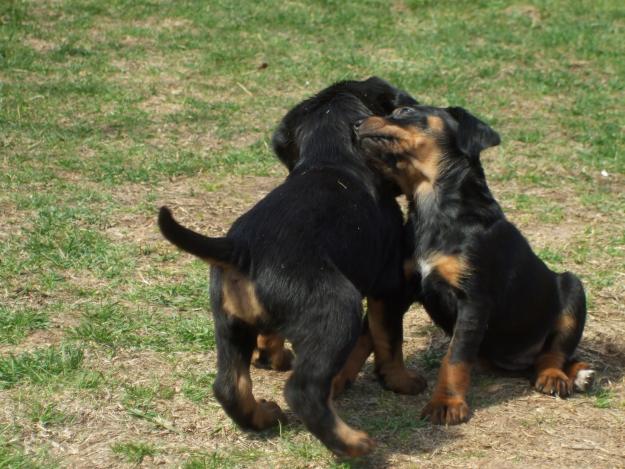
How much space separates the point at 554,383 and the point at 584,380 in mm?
152

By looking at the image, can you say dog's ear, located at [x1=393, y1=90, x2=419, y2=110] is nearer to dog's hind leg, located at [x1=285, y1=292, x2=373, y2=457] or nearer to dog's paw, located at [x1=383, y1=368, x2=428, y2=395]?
dog's paw, located at [x1=383, y1=368, x2=428, y2=395]

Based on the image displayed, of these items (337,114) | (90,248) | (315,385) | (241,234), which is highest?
(337,114)

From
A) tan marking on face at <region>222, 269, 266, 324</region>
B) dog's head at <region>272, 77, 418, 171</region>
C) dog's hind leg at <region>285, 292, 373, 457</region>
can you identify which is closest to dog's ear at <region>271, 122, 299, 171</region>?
dog's head at <region>272, 77, 418, 171</region>

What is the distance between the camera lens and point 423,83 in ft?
33.1

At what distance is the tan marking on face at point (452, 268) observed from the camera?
182 inches

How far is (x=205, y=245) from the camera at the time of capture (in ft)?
12.9

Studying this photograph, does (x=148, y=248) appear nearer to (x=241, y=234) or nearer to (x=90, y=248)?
(x=90, y=248)

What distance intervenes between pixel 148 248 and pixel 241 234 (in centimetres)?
232

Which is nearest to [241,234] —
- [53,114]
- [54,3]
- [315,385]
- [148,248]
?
[315,385]

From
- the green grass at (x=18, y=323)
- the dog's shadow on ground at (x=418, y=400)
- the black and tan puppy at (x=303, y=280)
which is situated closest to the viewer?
the black and tan puppy at (x=303, y=280)

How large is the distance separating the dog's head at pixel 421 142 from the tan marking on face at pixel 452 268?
0.42 m

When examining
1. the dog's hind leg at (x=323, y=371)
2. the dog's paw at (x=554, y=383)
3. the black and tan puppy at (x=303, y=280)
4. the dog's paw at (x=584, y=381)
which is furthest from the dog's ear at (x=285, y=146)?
the dog's paw at (x=584, y=381)

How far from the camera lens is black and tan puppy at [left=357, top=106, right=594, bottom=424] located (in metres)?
4.62

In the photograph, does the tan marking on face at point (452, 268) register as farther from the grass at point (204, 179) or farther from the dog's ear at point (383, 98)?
the dog's ear at point (383, 98)
